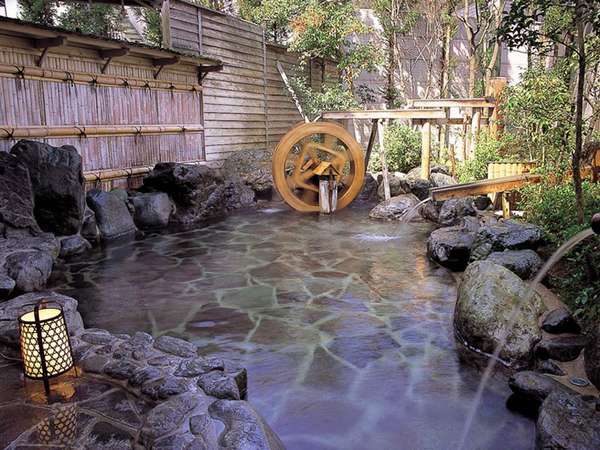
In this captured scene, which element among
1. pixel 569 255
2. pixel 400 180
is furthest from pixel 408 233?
pixel 569 255

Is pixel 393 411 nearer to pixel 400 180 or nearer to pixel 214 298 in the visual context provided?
pixel 214 298

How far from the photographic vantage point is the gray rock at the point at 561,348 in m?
4.83

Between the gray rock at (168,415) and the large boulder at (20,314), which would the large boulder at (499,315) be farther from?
the large boulder at (20,314)

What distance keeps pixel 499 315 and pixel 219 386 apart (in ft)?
9.34

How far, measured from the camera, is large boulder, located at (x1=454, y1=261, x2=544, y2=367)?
16.6ft

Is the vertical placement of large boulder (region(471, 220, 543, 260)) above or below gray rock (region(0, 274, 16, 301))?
above

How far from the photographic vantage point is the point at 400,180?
14.1m

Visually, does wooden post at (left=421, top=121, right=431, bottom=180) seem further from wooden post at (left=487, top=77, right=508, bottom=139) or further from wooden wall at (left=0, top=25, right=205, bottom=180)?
wooden wall at (left=0, top=25, right=205, bottom=180)

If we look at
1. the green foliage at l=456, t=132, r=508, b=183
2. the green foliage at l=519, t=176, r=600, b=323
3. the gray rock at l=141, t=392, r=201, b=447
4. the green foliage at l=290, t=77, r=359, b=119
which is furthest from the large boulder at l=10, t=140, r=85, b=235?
the green foliage at l=290, t=77, r=359, b=119

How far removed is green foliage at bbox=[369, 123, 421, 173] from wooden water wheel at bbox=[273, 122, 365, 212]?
223 cm

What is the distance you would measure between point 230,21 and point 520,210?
372 inches

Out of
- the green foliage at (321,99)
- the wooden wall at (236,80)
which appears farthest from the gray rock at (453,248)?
the green foliage at (321,99)

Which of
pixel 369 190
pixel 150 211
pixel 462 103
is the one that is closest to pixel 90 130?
pixel 150 211

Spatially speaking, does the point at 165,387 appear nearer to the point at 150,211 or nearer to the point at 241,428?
the point at 241,428
